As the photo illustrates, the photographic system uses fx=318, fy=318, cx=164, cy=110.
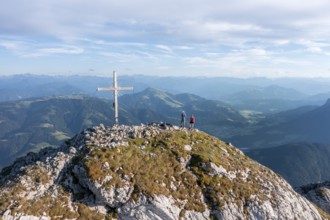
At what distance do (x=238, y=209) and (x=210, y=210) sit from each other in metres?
3.93

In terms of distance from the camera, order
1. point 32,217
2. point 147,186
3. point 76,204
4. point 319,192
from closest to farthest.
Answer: point 32,217 → point 76,204 → point 147,186 → point 319,192

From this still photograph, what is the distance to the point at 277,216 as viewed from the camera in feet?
138

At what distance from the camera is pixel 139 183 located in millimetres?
37531

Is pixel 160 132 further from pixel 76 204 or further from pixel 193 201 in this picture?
pixel 76 204

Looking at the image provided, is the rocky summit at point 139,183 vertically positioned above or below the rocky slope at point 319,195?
above

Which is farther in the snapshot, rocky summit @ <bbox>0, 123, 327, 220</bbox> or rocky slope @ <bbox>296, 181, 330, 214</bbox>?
rocky slope @ <bbox>296, 181, 330, 214</bbox>

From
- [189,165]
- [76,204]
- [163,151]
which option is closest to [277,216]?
[189,165]

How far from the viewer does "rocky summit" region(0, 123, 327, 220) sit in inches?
1359

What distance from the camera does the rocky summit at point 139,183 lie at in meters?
34.5

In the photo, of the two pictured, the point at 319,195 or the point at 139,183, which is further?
the point at 319,195

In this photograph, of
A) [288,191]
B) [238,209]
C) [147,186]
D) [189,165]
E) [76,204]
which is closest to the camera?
[76,204]

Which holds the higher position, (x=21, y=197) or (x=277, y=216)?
(x=21, y=197)

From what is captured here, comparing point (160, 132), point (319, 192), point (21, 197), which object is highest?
point (160, 132)

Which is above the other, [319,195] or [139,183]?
[139,183]
